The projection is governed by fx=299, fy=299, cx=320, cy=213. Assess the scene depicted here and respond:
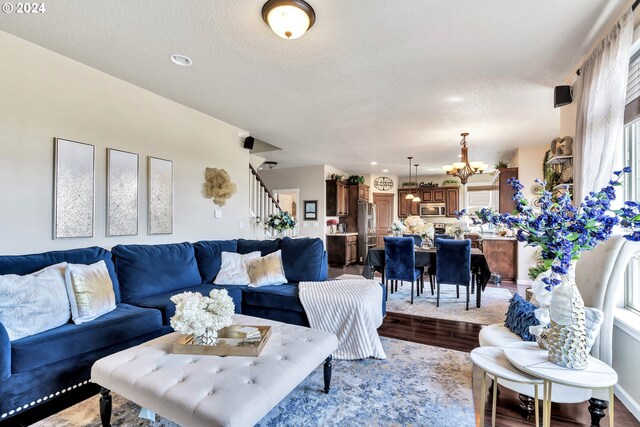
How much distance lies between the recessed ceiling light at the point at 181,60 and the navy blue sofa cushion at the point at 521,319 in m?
3.51

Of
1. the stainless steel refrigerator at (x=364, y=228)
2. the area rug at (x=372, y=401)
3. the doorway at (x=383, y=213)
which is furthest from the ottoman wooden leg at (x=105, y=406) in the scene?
the doorway at (x=383, y=213)

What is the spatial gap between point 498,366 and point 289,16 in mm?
2445

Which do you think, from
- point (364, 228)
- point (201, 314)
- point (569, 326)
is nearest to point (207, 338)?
point (201, 314)

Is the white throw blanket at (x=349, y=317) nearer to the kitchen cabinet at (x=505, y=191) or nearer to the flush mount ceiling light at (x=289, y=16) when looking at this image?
the flush mount ceiling light at (x=289, y=16)

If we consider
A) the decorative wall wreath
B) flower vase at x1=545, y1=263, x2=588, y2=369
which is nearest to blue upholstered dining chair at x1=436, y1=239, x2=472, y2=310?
flower vase at x1=545, y1=263, x2=588, y2=369

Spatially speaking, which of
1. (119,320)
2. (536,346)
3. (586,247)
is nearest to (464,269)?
(536,346)

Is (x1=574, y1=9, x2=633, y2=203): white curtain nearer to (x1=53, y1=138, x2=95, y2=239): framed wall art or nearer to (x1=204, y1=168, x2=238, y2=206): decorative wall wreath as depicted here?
(x1=204, y1=168, x2=238, y2=206): decorative wall wreath

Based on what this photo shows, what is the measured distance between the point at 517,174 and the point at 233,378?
652 centimetres

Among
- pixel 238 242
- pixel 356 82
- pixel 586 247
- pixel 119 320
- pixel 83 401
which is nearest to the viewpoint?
pixel 586 247

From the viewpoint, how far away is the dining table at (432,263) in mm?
Result: 4262

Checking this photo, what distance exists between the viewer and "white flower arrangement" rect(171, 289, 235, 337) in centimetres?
179

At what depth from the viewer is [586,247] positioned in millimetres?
1328

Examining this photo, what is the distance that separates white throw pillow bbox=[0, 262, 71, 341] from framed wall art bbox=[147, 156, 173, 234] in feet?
4.66

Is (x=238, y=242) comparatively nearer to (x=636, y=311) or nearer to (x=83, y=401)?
(x=83, y=401)
